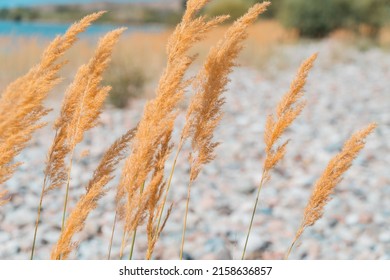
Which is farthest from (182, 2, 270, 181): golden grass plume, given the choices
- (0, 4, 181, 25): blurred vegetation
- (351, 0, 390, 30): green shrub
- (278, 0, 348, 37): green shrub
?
(351, 0, 390, 30): green shrub

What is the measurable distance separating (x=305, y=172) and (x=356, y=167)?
38cm

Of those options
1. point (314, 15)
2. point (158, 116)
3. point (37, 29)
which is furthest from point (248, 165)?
point (314, 15)

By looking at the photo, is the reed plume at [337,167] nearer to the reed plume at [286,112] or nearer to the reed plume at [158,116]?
the reed plume at [286,112]

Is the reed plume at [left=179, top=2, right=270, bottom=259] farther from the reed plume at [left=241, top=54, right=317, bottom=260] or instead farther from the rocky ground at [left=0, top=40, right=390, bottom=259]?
the rocky ground at [left=0, top=40, right=390, bottom=259]

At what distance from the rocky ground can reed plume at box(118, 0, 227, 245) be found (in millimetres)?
478

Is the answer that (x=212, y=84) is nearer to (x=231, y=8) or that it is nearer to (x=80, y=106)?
(x=80, y=106)

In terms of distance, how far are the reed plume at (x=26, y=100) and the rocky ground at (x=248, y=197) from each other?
0.75 m

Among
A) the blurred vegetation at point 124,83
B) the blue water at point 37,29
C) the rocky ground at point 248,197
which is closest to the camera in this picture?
the rocky ground at point 248,197

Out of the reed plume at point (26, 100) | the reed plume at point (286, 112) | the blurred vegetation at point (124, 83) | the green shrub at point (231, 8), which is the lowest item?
the green shrub at point (231, 8)

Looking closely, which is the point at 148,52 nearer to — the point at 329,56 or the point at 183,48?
the point at 329,56

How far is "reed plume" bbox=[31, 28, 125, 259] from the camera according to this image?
4.65 ft

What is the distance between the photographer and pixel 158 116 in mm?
1299

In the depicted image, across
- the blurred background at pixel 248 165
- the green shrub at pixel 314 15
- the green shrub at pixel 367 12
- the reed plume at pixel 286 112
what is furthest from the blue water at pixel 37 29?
the reed plume at pixel 286 112

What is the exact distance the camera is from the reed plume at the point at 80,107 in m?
1.42
